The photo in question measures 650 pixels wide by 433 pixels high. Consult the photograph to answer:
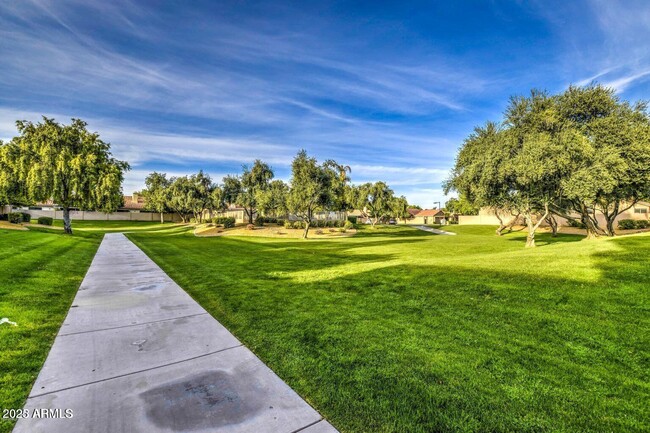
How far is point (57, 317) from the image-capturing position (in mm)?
5145

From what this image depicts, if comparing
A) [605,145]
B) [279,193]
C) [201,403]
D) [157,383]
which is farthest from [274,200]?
[201,403]

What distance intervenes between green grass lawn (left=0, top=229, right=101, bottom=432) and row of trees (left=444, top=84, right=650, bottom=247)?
21.4m

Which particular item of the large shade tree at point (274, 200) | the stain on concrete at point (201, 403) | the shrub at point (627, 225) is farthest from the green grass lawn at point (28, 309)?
the shrub at point (627, 225)

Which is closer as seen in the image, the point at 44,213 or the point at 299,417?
the point at 299,417

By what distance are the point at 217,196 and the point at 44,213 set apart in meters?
37.7

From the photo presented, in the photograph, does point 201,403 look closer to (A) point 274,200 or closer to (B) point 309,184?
(B) point 309,184

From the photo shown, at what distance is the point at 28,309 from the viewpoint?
211 inches

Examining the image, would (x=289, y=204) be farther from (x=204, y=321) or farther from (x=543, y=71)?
(x=204, y=321)

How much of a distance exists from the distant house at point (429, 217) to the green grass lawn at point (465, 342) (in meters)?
81.4

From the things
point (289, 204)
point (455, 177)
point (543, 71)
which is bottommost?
point (289, 204)

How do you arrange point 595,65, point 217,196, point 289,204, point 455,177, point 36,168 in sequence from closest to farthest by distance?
point 595,65, point 36,168, point 455,177, point 289,204, point 217,196

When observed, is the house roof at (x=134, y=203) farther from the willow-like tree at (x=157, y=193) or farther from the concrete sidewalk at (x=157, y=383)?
the concrete sidewalk at (x=157, y=383)

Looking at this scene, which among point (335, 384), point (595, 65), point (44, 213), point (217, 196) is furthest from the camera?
point (44, 213)

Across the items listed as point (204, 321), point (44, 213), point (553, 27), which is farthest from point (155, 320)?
point (44, 213)
